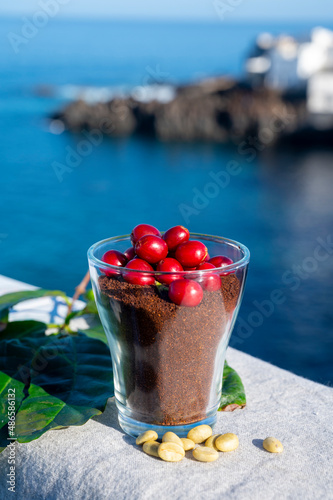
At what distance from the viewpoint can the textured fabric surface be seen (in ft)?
2.08

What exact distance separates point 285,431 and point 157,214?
30.5ft

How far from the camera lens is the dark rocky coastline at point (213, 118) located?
16.4 metres

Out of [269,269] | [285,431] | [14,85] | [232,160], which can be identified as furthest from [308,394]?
[14,85]

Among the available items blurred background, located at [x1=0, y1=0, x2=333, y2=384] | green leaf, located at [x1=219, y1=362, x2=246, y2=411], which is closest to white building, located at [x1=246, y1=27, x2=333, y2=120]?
blurred background, located at [x1=0, y1=0, x2=333, y2=384]

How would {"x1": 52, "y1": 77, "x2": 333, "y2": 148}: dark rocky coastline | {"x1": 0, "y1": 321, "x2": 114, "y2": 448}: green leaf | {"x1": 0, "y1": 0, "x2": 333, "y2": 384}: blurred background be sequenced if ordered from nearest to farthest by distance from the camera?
{"x1": 0, "y1": 321, "x2": 114, "y2": 448}: green leaf < {"x1": 0, "y1": 0, "x2": 333, "y2": 384}: blurred background < {"x1": 52, "y1": 77, "x2": 333, "y2": 148}: dark rocky coastline

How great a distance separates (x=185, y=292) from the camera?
0.67 meters

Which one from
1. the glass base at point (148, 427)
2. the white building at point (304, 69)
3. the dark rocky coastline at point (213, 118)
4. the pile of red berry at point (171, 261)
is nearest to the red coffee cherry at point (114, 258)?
the pile of red berry at point (171, 261)

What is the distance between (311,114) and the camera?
16625 mm

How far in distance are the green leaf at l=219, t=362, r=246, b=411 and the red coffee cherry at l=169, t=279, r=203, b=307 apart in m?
0.22

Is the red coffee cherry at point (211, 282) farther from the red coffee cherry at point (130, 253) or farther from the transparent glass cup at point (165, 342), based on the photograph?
the red coffee cherry at point (130, 253)

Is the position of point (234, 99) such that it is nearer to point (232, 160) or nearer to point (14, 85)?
point (232, 160)

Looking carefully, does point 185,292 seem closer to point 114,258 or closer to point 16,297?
point 114,258

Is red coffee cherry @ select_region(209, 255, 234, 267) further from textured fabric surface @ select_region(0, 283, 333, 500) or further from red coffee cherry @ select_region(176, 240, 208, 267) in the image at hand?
textured fabric surface @ select_region(0, 283, 333, 500)

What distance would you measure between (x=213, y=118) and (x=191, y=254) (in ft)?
55.0
